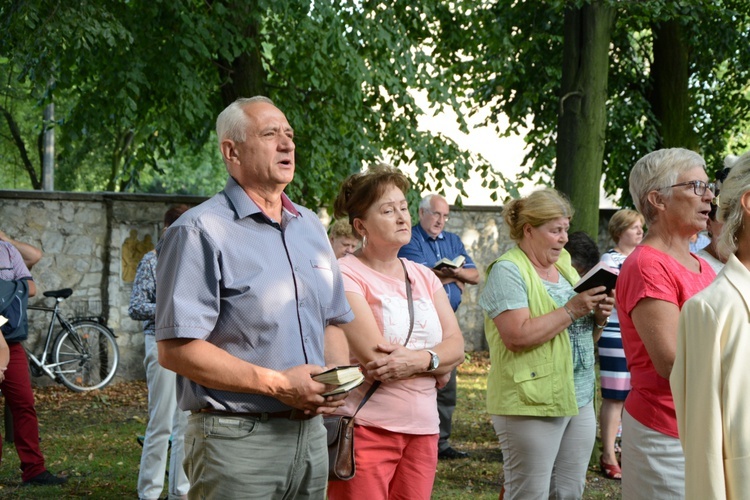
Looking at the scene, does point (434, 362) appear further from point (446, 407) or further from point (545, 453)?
point (446, 407)

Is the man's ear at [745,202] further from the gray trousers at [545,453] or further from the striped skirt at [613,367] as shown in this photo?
the striped skirt at [613,367]

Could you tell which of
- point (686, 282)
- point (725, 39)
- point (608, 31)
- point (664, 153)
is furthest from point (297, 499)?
point (725, 39)

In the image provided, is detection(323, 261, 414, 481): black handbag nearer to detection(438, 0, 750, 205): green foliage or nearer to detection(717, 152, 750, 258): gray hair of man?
detection(717, 152, 750, 258): gray hair of man

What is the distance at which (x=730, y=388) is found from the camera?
7.95ft

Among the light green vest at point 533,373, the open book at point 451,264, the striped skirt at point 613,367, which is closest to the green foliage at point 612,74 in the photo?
the open book at point 451,264

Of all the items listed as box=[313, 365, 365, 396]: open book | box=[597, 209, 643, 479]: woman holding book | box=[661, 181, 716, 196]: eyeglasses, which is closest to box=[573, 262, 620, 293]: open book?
box=[661, 181, 716, 196]: eyeglasses

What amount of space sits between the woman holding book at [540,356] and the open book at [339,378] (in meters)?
1.62

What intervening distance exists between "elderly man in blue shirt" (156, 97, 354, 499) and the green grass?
4.03m

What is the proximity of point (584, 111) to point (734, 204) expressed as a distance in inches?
262

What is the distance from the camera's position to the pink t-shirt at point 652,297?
11.8ft

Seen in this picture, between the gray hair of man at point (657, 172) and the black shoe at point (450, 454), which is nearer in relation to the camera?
the gray hair of man at point (657, 172)

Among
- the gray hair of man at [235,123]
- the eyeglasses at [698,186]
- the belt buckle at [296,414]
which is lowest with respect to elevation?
the belt buckle at [296,414]

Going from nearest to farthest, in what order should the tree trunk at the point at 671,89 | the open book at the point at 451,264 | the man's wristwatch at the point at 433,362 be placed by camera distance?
the man's wristwatch at the point at 433,362 < the open book at the point at 451,264 < the tree trunk at the point at 671,89

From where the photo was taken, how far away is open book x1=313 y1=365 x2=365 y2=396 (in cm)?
306
